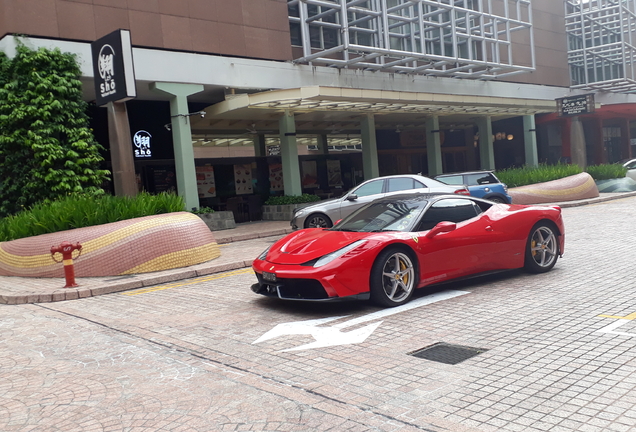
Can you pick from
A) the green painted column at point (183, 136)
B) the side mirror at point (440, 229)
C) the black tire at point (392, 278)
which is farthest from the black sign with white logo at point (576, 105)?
the black tire at point (392, 278)

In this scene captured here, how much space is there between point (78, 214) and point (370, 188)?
7.59 meters

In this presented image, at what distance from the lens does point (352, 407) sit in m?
4.13

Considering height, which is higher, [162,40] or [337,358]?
[162,40]

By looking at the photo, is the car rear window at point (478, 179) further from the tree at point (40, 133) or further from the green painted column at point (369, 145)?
the tree at point (40, 133)

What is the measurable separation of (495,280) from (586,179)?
18968mm

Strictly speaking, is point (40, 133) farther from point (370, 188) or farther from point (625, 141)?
point (625, 141)

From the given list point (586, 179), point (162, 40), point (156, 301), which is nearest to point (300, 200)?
point (162, 40)

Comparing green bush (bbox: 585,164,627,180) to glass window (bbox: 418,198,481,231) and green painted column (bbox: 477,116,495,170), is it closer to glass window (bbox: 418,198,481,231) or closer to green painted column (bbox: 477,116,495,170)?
green painted column (bbox: 477,116,495,170)

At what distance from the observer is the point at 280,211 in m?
22.6

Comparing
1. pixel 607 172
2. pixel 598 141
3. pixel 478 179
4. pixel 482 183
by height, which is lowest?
pixel 607 172

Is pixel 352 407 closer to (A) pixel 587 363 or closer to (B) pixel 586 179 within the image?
(A) pixel 587 363

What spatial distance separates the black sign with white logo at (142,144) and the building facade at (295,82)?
6 cm

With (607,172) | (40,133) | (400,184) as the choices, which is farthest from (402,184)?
(607,172)

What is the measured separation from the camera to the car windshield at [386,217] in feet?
25.1
